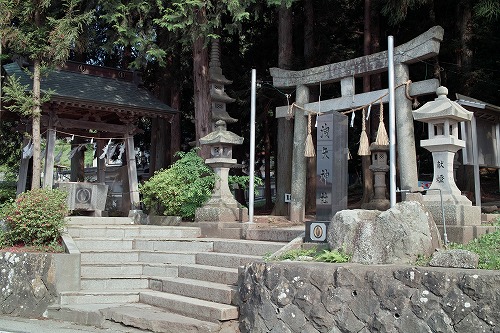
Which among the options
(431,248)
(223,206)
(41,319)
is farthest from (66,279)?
(431,248)

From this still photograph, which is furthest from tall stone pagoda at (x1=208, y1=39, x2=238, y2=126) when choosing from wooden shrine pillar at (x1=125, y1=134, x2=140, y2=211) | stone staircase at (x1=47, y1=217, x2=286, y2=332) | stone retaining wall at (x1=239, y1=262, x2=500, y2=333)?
stone retaining wall at (x1=239, y1=262, x2=500, y2=333)

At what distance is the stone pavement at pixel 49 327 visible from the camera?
765cm

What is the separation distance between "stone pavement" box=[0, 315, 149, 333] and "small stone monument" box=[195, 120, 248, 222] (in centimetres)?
428

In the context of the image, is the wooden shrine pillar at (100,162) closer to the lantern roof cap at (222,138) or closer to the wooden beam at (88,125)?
the wooden beam at (88,125)

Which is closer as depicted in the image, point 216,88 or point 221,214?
point 221,214

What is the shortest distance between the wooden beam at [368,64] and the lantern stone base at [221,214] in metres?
3.73

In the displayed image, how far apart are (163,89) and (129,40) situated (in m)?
6.61

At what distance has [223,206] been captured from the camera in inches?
467

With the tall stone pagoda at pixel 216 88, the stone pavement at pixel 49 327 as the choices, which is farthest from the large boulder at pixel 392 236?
the tall stone pagoda at pixel 216 88

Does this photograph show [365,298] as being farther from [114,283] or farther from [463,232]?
[114,283]

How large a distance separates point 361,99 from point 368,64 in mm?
814

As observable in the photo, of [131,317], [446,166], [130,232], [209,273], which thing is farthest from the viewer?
[130,232]

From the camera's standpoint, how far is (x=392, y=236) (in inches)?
265

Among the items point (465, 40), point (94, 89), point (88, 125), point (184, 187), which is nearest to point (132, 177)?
point (88, 125)
